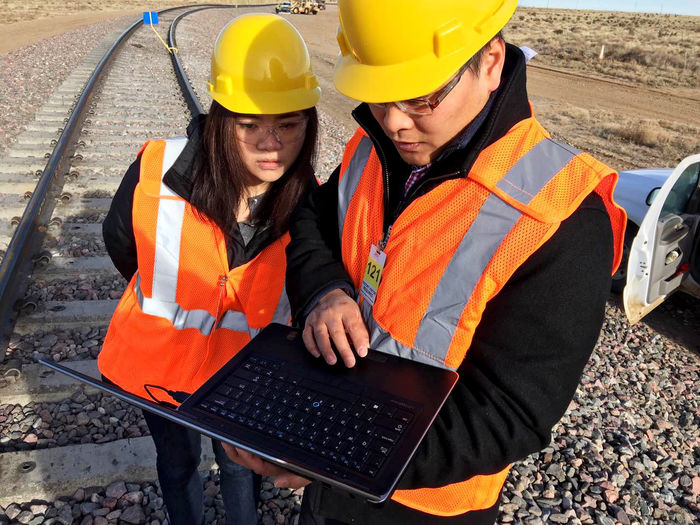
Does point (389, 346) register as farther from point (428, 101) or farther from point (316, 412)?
point (428, 101)

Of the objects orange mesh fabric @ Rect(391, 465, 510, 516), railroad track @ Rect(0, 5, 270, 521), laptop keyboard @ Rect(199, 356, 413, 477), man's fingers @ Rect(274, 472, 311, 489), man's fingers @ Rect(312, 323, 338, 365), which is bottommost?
railroad track @ Rect(0, 5, 270, 521)

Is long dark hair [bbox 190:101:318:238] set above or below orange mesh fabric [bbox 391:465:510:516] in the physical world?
above

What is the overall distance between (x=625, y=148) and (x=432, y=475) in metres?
12.6

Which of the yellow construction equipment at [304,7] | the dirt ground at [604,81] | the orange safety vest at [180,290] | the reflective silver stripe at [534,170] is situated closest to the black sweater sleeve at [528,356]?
the reflective silver stripe at [534,170]

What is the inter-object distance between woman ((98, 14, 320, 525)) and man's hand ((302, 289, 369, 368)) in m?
0.61


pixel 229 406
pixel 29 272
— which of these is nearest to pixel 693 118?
pixel 29 272

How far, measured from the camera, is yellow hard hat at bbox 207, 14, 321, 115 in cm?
214

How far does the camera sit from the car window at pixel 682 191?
5.36 metres

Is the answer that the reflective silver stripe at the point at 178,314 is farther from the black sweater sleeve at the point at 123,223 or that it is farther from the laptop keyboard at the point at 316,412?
the laptop keyboard at the point at 316,412

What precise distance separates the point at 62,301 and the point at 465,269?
3715 mm

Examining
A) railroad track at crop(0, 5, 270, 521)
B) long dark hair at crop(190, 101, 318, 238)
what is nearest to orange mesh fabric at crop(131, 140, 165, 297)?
long dark hair at crop(190, 101, 318, 238)

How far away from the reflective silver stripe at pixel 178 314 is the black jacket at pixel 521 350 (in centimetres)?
114

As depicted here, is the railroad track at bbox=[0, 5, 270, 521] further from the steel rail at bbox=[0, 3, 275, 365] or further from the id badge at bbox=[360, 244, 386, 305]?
the id badge at bbox=[360, 244, 386, 305]

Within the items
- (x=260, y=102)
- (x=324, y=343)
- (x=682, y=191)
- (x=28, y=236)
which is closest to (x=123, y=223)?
(x=260, y=102)
